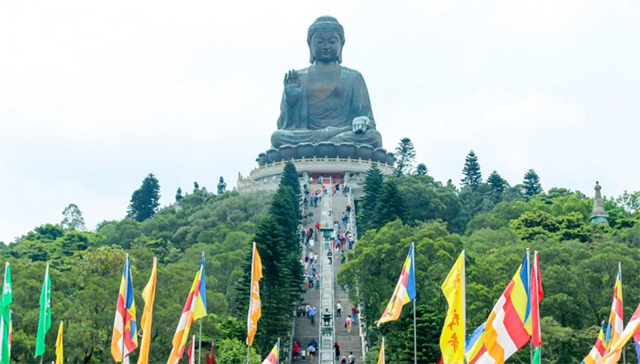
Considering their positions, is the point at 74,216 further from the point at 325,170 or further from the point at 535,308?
the point at 535,308

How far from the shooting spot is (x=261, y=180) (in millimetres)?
62688

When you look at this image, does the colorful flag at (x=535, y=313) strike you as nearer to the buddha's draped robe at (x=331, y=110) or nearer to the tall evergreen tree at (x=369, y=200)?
the tall evergreen tree at (x=369, y=200)

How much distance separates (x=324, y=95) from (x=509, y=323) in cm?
4588

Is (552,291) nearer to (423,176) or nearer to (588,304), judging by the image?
(588,304)

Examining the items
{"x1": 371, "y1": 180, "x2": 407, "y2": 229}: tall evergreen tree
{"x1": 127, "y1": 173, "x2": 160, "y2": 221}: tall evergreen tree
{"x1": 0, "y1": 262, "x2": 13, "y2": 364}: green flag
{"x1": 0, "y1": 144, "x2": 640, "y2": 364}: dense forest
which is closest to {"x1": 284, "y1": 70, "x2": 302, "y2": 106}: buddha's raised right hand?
{"x1": 127, "y1": 173, "x2": 160, "y2": 221}: tall evergreen tree

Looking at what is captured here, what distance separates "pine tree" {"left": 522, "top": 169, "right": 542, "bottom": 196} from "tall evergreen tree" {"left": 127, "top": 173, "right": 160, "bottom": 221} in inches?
881

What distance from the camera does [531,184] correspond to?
64938 millimetres

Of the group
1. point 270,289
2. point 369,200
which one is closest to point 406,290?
point 270,289

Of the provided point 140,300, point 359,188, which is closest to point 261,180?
point 359,188

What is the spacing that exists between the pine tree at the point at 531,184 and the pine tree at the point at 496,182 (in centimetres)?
269

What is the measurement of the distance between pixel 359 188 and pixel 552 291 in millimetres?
28938

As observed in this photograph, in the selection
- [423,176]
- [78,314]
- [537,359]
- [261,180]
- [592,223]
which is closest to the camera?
[537,359]

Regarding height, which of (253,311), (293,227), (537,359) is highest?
(293,227)

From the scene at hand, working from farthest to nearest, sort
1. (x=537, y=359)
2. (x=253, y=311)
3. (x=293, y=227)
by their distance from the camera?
(x=293, y=227) < (x=253, y=311) < (x=537, y=359)
